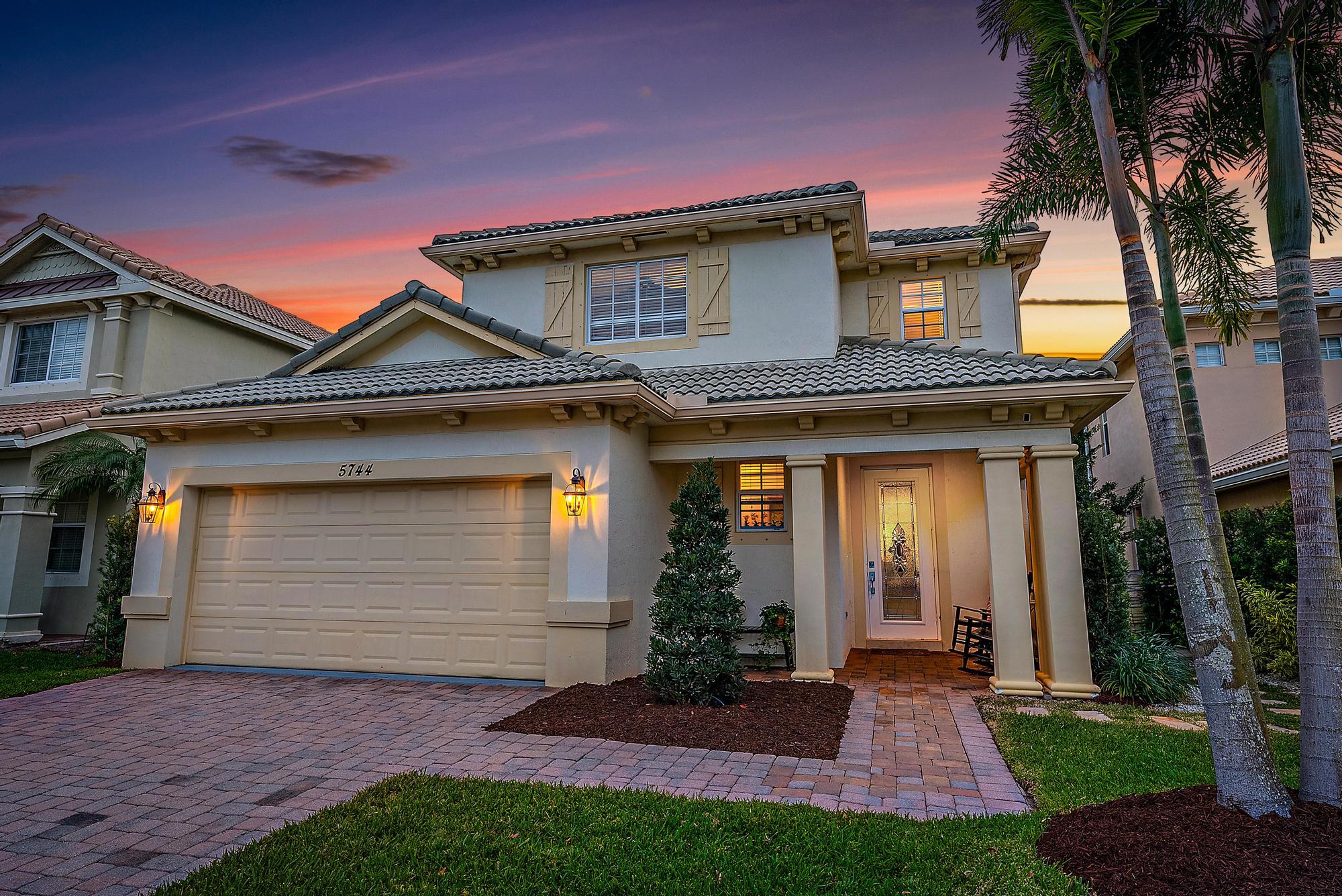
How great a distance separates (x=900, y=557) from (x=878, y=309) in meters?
4.22

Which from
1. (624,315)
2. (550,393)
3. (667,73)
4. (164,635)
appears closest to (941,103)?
(667,73)

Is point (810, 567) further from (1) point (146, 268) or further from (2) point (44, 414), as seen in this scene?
(1) point (146, 268)

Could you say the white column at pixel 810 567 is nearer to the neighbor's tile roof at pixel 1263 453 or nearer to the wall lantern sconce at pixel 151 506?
the neighbor's tile roof at pixel 1263 453

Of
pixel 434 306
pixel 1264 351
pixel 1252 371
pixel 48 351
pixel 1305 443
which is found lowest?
pixel 1305 443

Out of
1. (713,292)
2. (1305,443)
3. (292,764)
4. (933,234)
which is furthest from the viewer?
(933,234)

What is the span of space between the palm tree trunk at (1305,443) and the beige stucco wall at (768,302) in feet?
21.7

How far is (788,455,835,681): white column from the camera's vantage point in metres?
8.77

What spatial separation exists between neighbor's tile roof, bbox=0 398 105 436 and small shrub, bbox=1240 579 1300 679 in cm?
1908

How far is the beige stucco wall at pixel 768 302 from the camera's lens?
1093 cm

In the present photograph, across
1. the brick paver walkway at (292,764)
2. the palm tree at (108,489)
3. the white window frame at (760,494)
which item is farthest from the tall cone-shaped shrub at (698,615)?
the palm tree at (108,489)

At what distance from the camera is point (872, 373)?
31.0 ft

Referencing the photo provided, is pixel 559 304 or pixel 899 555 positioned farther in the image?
pixel 559 304

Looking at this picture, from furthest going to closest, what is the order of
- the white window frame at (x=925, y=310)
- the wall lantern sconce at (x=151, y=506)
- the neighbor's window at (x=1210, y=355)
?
the neighbor's window at (x=1210, y=355), the white window frame at (x=925, y=310), the wall lantern sconce at (x=151, y=506)

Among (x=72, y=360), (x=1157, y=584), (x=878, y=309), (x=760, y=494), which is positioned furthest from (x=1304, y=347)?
(x=72, y=360)
